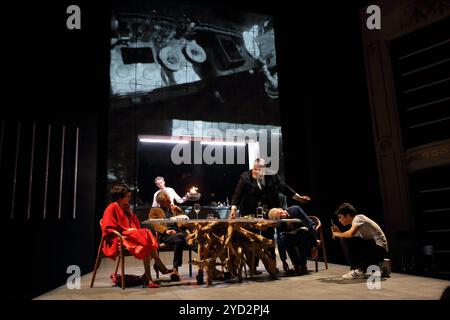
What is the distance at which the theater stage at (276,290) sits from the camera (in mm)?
2822

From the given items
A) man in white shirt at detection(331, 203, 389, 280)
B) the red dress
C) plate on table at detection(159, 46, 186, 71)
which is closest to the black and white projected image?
plate on table at detection(159, 46, 186, 71)

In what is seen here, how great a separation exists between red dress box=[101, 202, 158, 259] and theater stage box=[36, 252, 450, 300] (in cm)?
37

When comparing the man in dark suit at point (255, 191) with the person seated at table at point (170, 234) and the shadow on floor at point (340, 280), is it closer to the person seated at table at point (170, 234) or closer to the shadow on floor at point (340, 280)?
the person seated at table at point (170, 234)

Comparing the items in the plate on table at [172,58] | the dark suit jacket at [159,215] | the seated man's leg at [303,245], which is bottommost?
the seated man's leg at [303,245]

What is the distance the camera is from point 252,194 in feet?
14.4

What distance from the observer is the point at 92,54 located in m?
6.20

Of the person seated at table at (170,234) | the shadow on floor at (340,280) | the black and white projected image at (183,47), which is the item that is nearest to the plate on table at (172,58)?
the black and white projected image at (183,47)

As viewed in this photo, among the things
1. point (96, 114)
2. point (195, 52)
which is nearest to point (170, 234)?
point (96, 114)

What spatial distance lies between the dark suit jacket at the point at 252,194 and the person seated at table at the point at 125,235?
1328 mm

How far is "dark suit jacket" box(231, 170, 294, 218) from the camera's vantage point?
437 cm

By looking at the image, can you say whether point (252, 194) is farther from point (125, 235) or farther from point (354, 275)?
point (125, 235)

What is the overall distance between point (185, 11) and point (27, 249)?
665cm
